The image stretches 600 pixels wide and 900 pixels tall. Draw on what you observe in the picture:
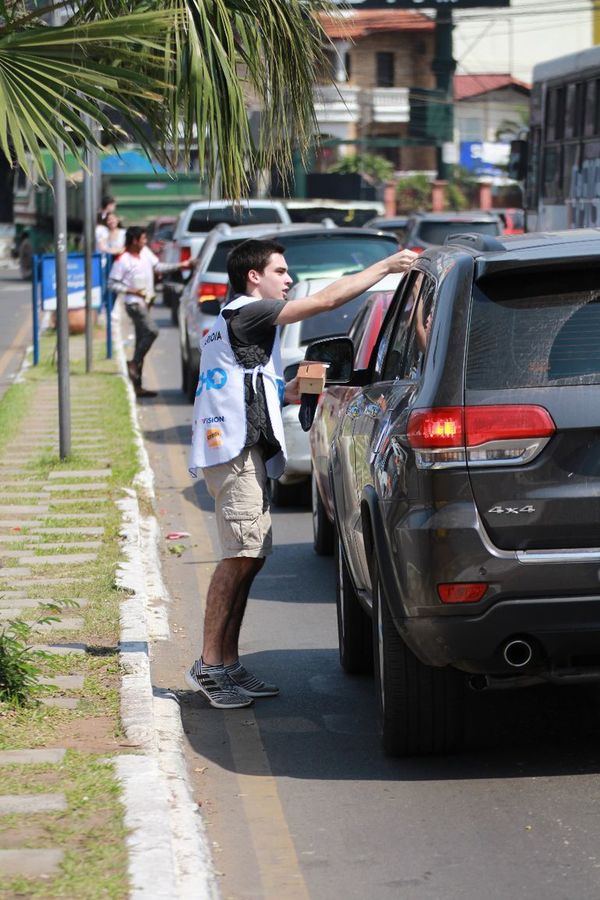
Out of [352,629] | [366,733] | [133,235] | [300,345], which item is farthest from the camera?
[133,235]

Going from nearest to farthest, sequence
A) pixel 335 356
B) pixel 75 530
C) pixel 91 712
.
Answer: pixel 91 712 < pixel 335 356 < pixel 75 530

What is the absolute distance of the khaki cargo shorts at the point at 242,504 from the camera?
6.57 metres

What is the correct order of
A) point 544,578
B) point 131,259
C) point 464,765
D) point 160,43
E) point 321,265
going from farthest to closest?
point 131,259 < point 321,265 < point 160,43 < point 464,765 < point 544,578

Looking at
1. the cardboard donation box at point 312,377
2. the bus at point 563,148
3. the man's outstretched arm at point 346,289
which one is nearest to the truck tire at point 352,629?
the cardboard donation box at point 312,377

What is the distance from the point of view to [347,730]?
20.6 ft

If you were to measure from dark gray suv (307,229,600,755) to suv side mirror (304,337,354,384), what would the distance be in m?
A: 1.33

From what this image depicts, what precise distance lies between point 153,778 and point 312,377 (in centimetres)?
195

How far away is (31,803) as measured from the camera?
4.98m

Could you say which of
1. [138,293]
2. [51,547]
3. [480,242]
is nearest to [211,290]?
[138,293]

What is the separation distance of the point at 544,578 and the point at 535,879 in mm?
960

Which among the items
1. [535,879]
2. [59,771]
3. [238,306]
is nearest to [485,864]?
[535,879]

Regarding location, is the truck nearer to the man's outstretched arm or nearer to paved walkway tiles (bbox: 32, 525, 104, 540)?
paved walkway tiles (bbox: 32, 525, 104, 540)

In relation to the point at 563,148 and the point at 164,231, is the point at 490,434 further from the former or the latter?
the point at 164,231

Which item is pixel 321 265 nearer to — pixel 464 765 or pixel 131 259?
pixel 131 259
